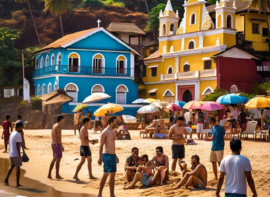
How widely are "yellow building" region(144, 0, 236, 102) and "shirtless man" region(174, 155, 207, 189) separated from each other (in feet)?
103

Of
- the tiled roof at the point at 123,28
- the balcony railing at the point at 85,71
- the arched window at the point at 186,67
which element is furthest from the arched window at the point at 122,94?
the tiled roof at the point at 123,28

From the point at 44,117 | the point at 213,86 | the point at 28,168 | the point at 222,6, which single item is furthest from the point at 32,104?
the point at 28,168

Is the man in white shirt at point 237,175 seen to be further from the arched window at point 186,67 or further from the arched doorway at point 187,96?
the arched window at point 186,67

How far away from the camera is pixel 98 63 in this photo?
48062mm

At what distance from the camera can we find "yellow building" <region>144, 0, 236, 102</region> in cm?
4422

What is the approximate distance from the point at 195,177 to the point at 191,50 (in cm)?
3456

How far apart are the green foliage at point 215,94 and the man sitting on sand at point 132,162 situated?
87.1 feet

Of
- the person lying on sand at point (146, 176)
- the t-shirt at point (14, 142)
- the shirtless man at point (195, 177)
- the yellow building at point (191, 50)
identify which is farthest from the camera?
the yellow building at point (191, 50)

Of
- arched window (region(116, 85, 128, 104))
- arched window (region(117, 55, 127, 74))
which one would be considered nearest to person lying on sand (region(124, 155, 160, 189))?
arched window (region(116, 85, 128, 104))

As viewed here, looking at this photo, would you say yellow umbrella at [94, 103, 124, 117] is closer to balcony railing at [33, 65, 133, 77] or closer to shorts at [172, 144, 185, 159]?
shorts at [172, 144, 185, 159]

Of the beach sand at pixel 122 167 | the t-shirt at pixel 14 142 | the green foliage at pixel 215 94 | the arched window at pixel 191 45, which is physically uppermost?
the arched window at pixel 191 45

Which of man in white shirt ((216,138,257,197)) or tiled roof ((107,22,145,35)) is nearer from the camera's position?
man in white shirt ((216,138,257,197))

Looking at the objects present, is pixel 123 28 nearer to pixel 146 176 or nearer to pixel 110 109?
pixel 110 109

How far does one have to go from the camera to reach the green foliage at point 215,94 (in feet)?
128
